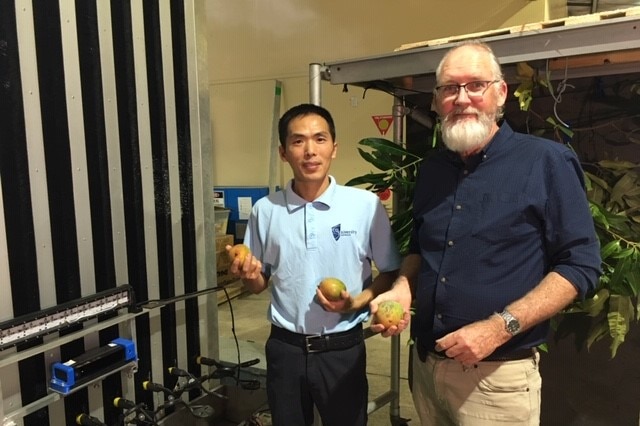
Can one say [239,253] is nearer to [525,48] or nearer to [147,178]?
[147,178]

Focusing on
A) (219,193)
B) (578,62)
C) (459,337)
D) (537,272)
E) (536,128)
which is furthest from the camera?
(219,193)

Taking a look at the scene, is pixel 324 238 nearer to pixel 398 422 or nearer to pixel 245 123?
pixel 398 422

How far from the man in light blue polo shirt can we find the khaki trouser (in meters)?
0.33

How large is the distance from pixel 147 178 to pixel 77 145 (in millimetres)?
359

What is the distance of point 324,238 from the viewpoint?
5.74 ft

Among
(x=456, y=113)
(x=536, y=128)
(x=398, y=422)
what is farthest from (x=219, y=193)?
(x=456, y=113)

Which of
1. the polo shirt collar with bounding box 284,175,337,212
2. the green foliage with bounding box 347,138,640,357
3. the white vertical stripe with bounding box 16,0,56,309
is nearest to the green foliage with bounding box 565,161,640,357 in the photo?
the green foliage with bounding box 347,138,640,357

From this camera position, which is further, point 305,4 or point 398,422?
point 305,4

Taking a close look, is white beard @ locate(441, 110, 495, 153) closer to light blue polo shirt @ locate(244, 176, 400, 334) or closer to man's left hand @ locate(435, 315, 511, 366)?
Result: light blue polo shirt @ locate(244, 176, 400, 334)

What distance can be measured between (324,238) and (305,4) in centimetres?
475

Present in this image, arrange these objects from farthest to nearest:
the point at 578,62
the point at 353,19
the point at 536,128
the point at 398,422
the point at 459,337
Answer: the point at 353,19 < the point at 398,422 < the point at 536,128 < the point at 578,62 < the point at 459,337

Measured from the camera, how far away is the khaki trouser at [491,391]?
4.94 ft

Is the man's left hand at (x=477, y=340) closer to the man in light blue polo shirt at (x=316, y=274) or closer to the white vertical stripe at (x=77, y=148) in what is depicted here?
the man in light blue polo shirt at (x=316, y=274)

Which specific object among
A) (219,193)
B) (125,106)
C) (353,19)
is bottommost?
(219,193)
